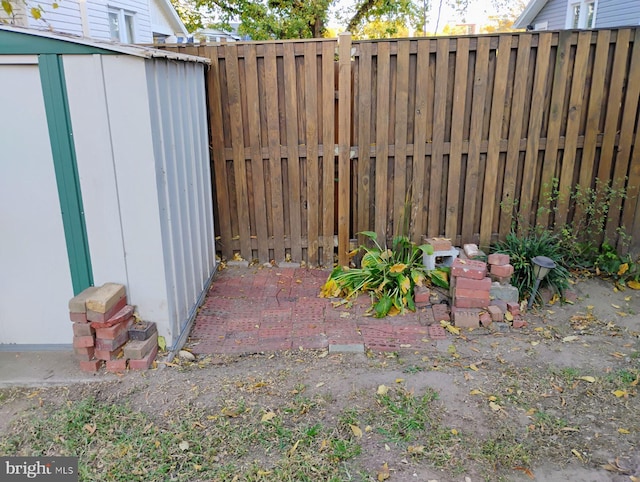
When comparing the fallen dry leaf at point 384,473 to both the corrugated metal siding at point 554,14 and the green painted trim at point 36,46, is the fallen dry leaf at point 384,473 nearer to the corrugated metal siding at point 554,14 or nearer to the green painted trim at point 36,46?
the green painted trim at point 36,46

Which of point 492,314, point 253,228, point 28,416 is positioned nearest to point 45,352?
point 28,416

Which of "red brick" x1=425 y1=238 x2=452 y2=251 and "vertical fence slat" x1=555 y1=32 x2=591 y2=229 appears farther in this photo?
"red brick" x1=425 y1=238 x2=452 y2=251

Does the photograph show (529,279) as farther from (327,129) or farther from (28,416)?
(28,416)

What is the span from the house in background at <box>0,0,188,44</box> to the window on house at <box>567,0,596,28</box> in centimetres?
921

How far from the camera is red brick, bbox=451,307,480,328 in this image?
12.8 ft

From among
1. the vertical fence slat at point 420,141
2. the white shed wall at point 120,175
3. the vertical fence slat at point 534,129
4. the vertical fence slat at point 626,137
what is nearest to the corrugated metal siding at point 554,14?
the vertical fence slat at point 626,137

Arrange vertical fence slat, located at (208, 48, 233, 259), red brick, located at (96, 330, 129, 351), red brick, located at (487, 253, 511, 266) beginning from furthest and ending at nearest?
vertical fence slat, located at (208, 48, 233, 259)
red brick, located at (487, 253, 511, 266)
red brick, located at (96, 330, 129, 351)

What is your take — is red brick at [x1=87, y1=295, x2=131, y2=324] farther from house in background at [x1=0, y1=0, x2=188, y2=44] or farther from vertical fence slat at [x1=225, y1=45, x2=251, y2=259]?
house in background at [x1=0, y1=0, x2=188, y2=44]

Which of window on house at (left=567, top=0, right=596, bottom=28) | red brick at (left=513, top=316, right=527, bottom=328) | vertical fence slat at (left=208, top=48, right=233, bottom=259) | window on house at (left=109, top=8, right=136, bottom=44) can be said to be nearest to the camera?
red brick at (left=513, top=316, right=527, bottom=328)

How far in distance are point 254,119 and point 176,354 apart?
7.58 feet

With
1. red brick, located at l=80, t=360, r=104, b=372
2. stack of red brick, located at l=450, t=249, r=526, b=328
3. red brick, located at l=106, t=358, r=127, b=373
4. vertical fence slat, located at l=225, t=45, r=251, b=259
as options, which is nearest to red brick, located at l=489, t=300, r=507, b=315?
stack of red brick, located at l=450, t=249, r=526, b=328

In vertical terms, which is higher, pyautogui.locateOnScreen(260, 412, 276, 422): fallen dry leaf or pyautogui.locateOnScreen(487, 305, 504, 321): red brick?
pyautogui.locateOnScreen(487, 305, 504, 321): red brick

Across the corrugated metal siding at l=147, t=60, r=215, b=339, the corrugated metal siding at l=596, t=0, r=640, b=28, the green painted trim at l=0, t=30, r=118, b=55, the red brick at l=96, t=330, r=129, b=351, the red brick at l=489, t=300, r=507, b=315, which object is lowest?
the red brick at l=489, t=300, r=507, b=315

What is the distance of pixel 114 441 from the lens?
2680mm
